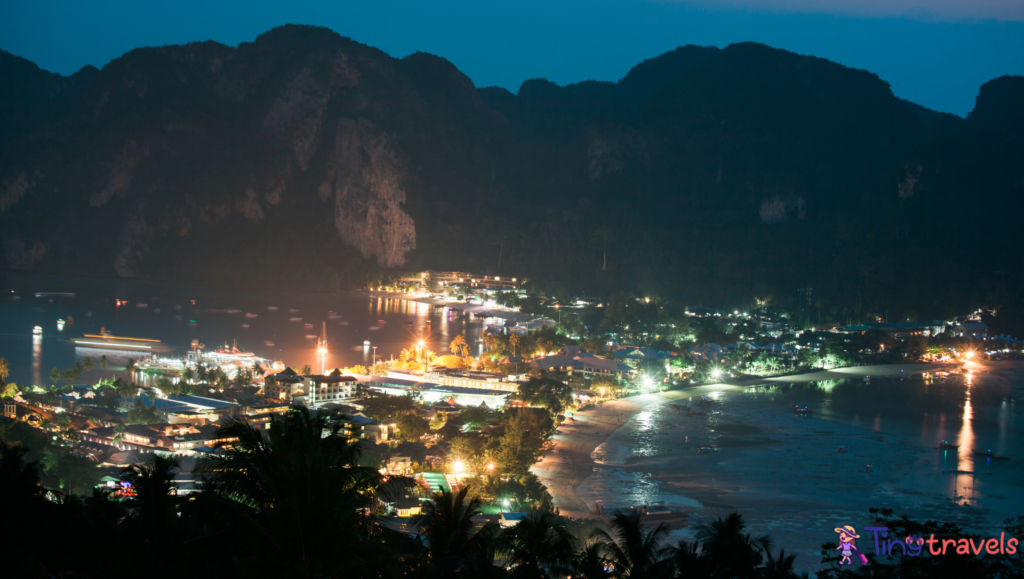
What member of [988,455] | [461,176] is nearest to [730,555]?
[988,455]

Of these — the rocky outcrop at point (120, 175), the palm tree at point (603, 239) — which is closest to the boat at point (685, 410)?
the palm tree at point (603, 239)

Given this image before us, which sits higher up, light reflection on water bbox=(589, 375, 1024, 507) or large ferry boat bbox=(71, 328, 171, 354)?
large ferry boat bbox=(71, 328, 171, 354)

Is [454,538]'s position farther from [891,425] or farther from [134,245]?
[134,245]

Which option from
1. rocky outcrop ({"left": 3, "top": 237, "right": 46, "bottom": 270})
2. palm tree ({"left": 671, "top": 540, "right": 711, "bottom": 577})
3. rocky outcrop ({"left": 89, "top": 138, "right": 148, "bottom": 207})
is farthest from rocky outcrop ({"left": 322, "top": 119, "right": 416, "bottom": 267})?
palm tree ({"left": 671, "top": 540, "right": 711, "bottom": 577})

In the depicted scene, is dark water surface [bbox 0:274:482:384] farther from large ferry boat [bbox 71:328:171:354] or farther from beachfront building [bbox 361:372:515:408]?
beachfront building [bbox 361:372:515:408]

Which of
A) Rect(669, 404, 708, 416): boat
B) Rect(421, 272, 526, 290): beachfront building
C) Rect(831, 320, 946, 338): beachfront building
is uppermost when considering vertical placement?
Rect(421, 272, 526, 290): beachfront building

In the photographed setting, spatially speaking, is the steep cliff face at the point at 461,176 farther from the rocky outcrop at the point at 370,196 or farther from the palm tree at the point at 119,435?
the palm tree at the point at 119,435
